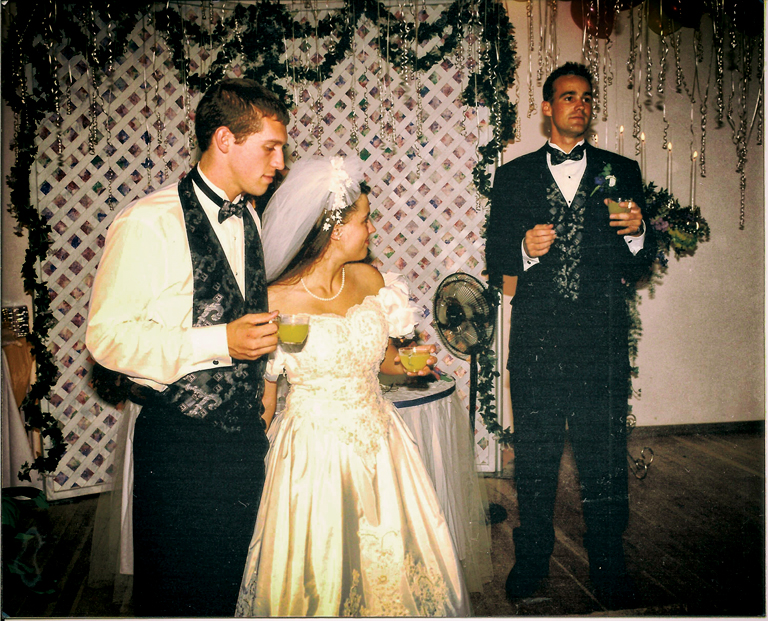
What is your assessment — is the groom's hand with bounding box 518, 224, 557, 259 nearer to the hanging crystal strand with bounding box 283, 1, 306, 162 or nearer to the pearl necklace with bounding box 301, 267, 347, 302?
the pearl necklace with bounding box 301, 267, 347, 302

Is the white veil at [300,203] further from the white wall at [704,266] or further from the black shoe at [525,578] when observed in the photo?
the black shoe at [525,578]

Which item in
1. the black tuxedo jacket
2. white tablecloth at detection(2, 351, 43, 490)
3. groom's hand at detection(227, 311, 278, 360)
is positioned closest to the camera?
groom's hand at detection(227, 311, 278, 360)

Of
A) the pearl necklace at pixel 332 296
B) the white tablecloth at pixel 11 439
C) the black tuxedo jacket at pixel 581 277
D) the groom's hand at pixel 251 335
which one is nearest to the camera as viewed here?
the groom's hand at pixel 251 335

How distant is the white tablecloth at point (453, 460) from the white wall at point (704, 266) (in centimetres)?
67

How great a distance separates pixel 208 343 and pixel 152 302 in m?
0.21

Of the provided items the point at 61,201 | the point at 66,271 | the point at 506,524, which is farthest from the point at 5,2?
the point at 506,524

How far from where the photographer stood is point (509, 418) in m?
2.30

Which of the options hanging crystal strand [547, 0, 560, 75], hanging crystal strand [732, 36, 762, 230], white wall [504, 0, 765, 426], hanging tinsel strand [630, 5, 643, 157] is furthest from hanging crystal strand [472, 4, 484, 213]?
hanging crystal strand [732, 36, 762, 230]

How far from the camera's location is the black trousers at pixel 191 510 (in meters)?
1.72

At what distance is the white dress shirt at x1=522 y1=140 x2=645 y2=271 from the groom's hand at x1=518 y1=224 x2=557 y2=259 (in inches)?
1.0

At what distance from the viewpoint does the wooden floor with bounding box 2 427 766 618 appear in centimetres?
202

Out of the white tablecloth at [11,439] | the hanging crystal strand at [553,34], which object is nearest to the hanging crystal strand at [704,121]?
the hanging crystal strand at [553,34]

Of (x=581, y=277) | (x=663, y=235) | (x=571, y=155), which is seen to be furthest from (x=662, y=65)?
(x=581, y=277)

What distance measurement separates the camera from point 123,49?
211 cm
